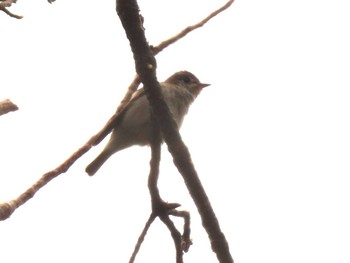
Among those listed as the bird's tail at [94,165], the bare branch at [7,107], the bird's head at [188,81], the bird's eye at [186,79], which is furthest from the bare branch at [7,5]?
the bird's eye at [186,79]

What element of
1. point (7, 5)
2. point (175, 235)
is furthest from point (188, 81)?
point (175, 235)

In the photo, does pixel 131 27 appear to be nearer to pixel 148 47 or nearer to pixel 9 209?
pixel 148 47

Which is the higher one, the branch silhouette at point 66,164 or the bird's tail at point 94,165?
the bird's tail at point 94,165

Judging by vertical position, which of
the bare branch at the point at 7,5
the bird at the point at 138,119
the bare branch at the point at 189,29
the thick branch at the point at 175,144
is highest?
the bird at the point at 138,119

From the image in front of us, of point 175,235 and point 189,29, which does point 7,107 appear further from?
point 189,29

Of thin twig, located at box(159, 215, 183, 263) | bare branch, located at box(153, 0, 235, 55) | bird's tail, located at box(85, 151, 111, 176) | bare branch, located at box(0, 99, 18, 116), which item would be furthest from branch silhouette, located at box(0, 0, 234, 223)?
bird's tail, located at box(85, 151, 111, 176)

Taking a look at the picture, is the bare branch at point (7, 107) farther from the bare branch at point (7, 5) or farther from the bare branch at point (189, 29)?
the bare branch at point (189, 29)
